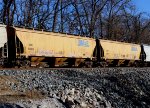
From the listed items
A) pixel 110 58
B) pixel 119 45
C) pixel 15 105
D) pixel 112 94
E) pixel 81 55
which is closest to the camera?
pixel 15 105

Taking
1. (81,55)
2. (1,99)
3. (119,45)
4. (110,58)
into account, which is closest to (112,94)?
(1,99)

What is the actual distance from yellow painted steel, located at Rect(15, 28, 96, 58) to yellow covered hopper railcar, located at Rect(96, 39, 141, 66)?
67.6 inches

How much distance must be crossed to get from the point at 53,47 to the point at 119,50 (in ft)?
39.4

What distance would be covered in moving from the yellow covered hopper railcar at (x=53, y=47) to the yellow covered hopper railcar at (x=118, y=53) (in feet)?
5.63

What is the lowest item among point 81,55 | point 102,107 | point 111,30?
point 102,107

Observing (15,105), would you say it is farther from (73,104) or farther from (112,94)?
(112,94)

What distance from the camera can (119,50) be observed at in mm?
35781

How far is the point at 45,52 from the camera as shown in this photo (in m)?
24.6

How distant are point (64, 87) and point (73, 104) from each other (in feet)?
4.77

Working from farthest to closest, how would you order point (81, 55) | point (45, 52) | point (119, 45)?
point (119, 45)
point (81, 55)
point (45, 52)

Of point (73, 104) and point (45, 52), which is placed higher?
point (45, 52)

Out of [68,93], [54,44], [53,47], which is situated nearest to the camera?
[68,93]

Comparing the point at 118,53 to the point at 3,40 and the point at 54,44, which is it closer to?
the point at 54,44

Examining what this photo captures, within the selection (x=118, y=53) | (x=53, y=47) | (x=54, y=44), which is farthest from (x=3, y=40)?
(x=118, y=53)
